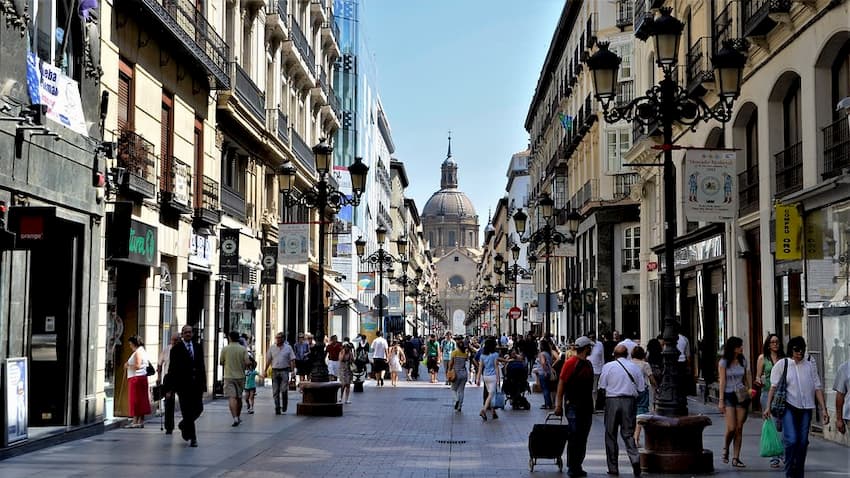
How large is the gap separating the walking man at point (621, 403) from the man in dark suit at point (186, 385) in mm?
6134

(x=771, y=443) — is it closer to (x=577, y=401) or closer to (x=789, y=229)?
(x=577, y=401)

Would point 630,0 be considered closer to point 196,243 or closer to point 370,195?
point 196,243

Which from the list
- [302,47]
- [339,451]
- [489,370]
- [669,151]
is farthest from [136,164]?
[302,47]

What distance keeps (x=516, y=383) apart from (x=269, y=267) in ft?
34.8

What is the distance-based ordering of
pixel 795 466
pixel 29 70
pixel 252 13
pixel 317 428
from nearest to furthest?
pixel 795 466 → pixel 29 70 → pixel 317 428 → pixel 252 13

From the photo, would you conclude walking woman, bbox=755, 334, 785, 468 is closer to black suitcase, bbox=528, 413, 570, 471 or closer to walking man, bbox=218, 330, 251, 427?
black suitcase, bbox=528, 413, 570, 471

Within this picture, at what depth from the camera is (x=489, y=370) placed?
78.0ft

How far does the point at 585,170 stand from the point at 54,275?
37212 millimetres

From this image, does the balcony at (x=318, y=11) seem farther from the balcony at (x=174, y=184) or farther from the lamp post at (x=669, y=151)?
the lamp post at (x=669, y=151)

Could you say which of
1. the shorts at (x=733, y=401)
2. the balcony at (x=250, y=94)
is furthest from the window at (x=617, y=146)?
the shorts at (x=733, y=401)

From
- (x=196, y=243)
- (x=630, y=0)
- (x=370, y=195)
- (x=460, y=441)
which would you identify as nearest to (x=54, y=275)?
(x=460, y=441)

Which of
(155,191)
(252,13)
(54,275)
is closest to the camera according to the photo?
(54,275)

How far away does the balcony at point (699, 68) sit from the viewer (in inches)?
998

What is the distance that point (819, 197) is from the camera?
60.0ft
